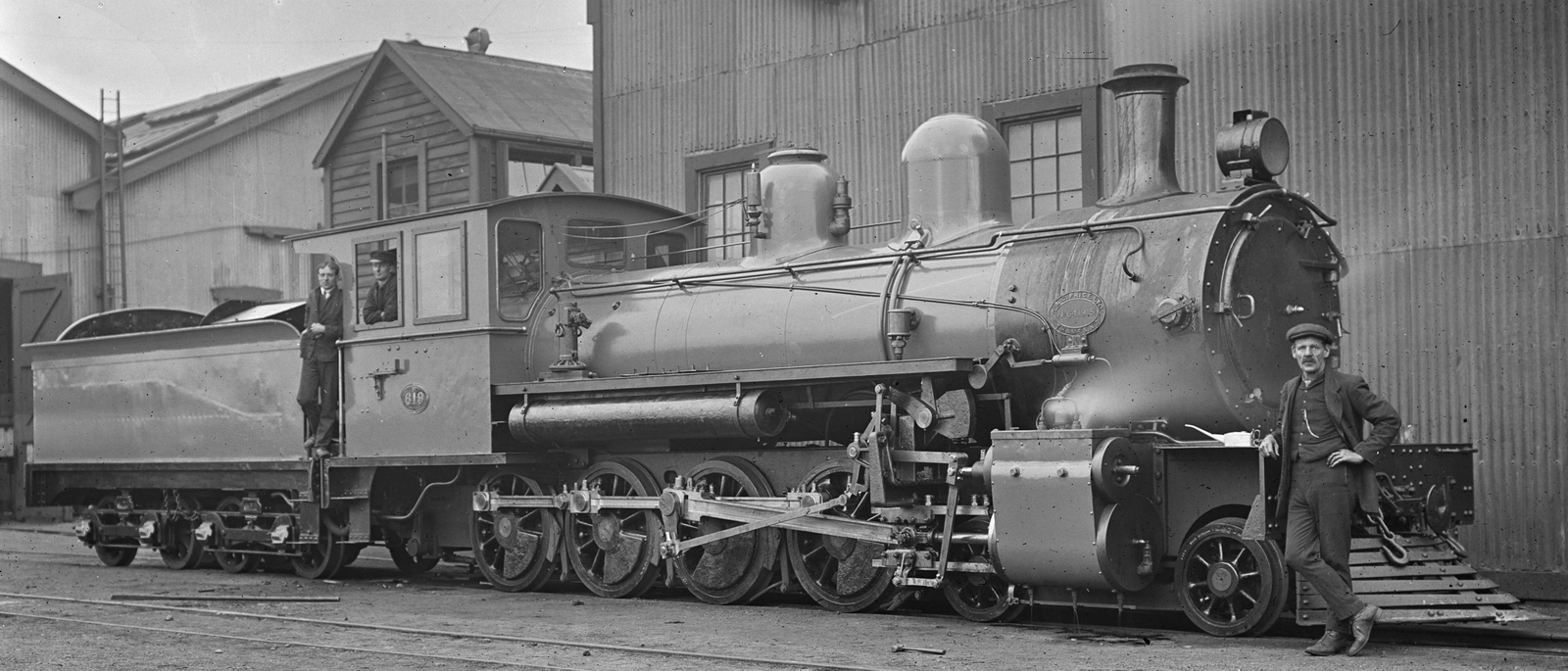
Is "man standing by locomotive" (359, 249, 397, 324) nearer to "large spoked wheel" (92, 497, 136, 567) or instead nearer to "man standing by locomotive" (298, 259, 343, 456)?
"man standing by locomotive" (298, 259, 343, 456)

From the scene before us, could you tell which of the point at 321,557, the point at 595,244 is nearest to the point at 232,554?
the point at 321,557

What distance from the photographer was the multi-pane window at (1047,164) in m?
14.4

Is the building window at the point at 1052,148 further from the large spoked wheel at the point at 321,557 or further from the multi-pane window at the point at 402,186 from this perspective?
the multi-pane window at the point at 402,186

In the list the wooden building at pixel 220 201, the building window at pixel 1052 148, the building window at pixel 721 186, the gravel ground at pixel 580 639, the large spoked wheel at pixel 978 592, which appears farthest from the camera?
the wooden building at pixel 220 201

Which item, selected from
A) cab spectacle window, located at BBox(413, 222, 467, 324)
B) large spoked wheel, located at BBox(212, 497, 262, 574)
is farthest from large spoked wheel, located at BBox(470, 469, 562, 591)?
large spoked wheel, located at BBox(212, 497, 262, 574)

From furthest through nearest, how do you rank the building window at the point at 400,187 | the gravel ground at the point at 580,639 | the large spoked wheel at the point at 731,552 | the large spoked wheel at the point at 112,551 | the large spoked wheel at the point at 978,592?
the building window at the point at 400,187, the large spoked wheel at the point at 112,551, the large spoked wheel at the point at 731,552, the large spoked wheel at the point at 978,592, the gravel ground at the point at 580,639

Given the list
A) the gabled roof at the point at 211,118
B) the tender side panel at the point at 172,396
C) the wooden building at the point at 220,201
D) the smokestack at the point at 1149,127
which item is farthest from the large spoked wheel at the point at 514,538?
the gabled roof at the point at 211,118

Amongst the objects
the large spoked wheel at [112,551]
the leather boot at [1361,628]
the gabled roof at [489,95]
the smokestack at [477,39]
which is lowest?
the large spoked wheel at [112,551]

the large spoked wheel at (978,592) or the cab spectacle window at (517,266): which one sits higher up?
the cab spectacle window at (517,266)

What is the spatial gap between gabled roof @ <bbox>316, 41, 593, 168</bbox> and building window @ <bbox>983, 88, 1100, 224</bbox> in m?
11.1

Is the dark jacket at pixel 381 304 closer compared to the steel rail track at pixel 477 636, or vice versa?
the steel rail track at pixel 477 636

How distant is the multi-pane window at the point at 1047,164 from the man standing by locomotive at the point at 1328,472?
5.89m

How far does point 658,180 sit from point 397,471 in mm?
5680

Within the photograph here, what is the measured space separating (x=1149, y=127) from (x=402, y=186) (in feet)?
56.7
